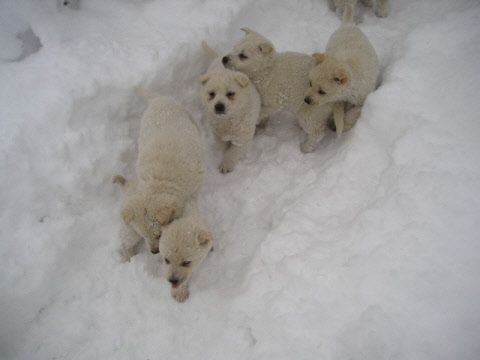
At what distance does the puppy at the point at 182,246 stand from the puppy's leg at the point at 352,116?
7.98 ft

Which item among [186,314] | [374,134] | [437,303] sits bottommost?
[186,314]

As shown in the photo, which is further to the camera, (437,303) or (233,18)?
(233,18)

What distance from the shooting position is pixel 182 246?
2672 mm

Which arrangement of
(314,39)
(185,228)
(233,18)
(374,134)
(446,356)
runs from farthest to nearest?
(314,39), (233,18), (374,134), (185,228), (446,356)

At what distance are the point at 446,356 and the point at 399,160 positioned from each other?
1.79 meters

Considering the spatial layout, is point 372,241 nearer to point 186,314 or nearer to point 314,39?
point 186,314

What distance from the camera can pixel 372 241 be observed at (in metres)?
2.77

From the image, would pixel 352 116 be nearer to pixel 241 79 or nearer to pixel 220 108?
pixel 241 79

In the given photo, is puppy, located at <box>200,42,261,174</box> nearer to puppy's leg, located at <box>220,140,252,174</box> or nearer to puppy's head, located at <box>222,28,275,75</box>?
puppy's leg, located at <box>220,140,252,174</box>

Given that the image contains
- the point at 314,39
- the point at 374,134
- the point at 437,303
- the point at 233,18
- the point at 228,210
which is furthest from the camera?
the point at 314,39

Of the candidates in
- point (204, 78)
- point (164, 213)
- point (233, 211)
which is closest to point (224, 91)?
point (204, 78)

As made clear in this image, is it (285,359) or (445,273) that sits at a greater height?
(445,273)

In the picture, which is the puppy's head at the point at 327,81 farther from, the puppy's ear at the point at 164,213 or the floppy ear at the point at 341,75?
the puppy's ear at the point at 164,213

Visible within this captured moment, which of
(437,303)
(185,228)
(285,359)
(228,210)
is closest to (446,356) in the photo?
(437,303)
